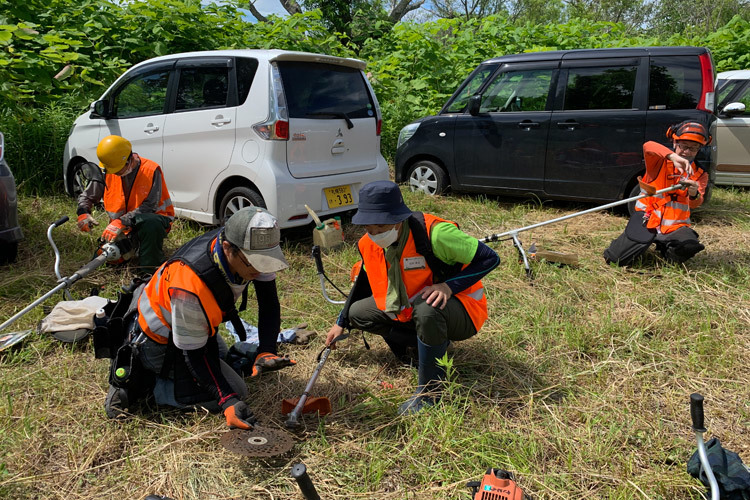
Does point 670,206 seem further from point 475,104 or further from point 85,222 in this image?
point 85,222

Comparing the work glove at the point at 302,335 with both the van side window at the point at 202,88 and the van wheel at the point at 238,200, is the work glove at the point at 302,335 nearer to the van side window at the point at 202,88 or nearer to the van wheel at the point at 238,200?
the van wheel at the point at 238,200

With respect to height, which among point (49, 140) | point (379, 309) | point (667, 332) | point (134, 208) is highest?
point (49, 140)

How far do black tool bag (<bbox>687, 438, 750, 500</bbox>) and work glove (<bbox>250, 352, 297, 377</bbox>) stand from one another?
1.90m

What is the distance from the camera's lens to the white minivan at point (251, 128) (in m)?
4.70

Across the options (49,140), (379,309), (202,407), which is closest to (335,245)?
(379,309)

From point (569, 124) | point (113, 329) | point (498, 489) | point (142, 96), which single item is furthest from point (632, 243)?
point (142, 96)

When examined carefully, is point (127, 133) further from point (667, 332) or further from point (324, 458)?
point (667, 332)

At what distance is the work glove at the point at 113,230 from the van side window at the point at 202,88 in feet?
4.80

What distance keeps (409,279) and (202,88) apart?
11.1 feet

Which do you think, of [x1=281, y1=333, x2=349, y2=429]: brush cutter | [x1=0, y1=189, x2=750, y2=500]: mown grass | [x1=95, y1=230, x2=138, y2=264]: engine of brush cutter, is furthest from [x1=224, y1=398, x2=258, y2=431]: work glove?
[x1=95, y1=230, x2=138, y2=264]: engine of brush cutter

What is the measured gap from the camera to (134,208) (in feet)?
14.5

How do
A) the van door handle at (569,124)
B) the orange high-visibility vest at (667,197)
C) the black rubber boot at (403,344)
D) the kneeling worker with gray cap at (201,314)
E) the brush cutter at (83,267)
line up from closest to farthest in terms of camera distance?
the kneeling worker with gray cap at (201,314) → the black rubber boot at (403,344) → the brush cutter at (83,267) → the orange high-visibility vest at (667,197) → the van door handle at (569,124)

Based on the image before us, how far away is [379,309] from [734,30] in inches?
449

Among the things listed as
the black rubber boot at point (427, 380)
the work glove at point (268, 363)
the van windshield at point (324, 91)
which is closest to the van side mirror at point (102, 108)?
the van windshield at point (324, 91)
